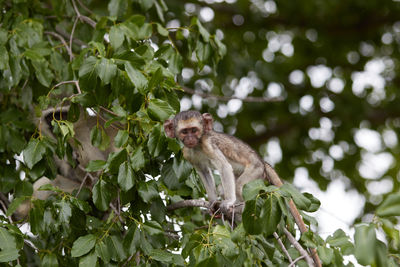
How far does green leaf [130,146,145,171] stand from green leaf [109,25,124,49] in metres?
1.02

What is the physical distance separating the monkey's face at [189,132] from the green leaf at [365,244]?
2500 millimetres

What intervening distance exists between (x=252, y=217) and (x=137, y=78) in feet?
3.67

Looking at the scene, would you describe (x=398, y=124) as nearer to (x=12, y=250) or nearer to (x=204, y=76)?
(x=204, y=76)

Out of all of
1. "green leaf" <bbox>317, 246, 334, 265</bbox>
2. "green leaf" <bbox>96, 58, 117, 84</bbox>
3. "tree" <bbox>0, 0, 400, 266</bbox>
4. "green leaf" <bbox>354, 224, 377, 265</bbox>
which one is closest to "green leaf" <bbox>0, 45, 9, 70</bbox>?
"tree" <bbox>0, 0, 400, 266</bbox>

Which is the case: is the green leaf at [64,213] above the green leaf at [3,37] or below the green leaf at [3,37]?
below

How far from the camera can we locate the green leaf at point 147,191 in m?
3.70

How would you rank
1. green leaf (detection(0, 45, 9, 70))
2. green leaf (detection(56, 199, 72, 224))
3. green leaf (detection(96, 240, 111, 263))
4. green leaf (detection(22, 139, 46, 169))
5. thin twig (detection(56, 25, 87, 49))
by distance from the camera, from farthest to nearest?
thin twig (detection(56, 25, 87, 49)) < green leaf (detection(0, 45, 9, 70)) < green leaf (detection(22, 139, 46, 169)) < green leaf (detection(56, 199, 72, 224)) < green leaf (detection(96, 240, 111, 263))

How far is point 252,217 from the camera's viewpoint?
3.20 m

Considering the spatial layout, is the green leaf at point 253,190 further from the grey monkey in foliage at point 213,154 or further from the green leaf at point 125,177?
the grey monkey in foliage at point 213,154

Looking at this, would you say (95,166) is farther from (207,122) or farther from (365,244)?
(365,244)

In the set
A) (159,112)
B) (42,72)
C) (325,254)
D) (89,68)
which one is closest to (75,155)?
(42,72)

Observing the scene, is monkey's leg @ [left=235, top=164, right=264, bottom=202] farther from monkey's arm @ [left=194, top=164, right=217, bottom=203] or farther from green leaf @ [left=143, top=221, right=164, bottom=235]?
green leaf @ [left=143, top=221, right=164, bottom=235]

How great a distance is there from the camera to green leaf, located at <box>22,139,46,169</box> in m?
3.89

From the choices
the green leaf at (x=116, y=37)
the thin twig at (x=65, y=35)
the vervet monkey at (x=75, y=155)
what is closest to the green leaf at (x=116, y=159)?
the green leaf at (x=116, y=37)
